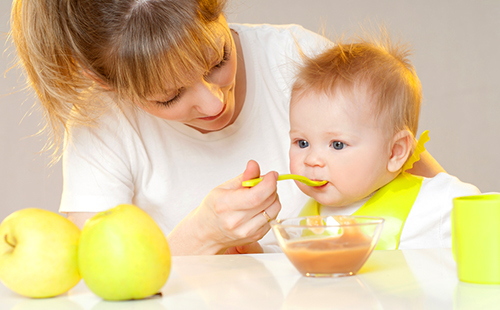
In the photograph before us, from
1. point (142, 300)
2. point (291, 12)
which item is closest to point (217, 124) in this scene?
point (142, 300)

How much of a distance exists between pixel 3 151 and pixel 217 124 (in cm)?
237

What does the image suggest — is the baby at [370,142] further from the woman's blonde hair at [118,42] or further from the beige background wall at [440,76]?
the beige background wall at [440,76]

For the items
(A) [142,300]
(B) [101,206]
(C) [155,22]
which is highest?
(C) [155,22]

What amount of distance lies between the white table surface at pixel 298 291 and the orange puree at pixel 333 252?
17 millimetres

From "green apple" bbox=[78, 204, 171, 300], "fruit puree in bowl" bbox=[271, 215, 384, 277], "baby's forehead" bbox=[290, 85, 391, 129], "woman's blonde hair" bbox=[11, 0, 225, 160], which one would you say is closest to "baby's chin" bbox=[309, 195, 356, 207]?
"baby's forehead" bbox=[290, 85, 391, 129]

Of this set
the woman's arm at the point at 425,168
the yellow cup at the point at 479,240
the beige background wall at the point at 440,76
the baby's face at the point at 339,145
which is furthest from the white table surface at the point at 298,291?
the beige background wall at the point at 440,76

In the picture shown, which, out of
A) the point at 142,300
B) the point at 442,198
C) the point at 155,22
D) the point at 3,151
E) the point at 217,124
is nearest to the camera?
the point at 142,300

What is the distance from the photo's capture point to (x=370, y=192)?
134 centimetres

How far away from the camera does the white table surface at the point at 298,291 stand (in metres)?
0.58

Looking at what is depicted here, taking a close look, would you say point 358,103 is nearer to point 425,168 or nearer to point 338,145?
point 338,145

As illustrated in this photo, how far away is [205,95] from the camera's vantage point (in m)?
1.23

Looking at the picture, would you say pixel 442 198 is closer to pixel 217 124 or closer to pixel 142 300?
pixel 217 124

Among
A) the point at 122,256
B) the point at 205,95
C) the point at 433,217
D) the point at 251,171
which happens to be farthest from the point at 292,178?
the point at 122,256

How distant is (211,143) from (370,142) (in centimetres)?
61
